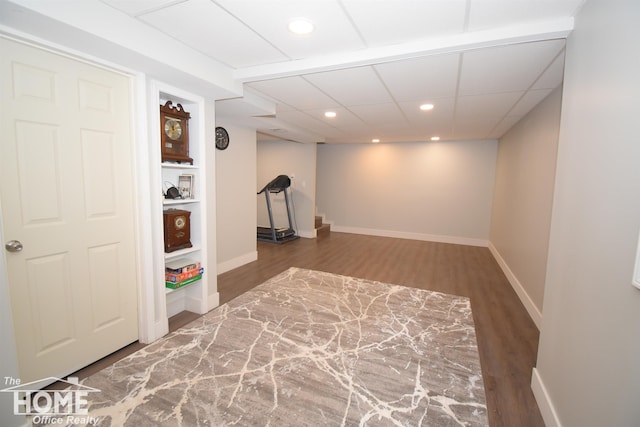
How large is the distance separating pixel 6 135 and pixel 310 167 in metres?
5.31

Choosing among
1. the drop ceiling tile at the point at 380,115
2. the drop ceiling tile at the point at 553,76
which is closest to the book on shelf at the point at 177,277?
the drop ceiling tile at the point at 380,115

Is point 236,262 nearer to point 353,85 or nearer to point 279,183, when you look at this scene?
point 279,183

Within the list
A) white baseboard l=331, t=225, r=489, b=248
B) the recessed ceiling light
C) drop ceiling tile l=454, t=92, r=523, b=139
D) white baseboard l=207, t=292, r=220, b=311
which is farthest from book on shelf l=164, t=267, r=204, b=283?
white baseboard l=331, t=225, r=489, b=248

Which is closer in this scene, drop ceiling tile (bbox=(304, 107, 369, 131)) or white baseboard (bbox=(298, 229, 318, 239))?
drop ceiling tile (bbox=(304, 107, 369, 131))

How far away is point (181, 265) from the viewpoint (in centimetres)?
278

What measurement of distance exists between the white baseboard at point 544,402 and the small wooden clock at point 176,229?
9.87 ft

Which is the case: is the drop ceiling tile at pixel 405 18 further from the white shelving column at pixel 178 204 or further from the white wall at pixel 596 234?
the white shelving column at pixel 178 204

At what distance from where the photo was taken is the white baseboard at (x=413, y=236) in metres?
6.39

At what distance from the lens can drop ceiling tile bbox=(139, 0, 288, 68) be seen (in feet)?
5.77

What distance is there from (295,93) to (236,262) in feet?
8.99

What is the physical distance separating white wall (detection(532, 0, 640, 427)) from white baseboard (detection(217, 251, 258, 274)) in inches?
149

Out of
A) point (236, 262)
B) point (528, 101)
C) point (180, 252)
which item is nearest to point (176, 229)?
point (180, 252)

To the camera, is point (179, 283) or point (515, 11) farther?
point (179, 283)

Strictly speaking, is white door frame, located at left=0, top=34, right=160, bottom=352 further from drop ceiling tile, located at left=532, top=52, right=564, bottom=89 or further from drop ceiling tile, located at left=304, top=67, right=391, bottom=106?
drop ceiling tile, located at left=532, top=52, right=564, bottom=89
